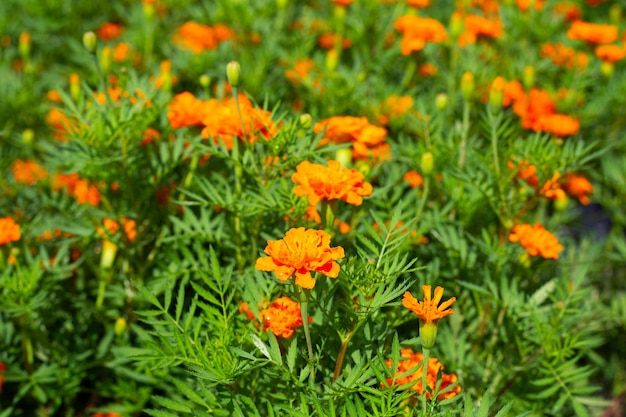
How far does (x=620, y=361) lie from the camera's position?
85.0 inches

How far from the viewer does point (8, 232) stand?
1527mm

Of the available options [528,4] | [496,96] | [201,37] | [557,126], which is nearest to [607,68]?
[528,4]

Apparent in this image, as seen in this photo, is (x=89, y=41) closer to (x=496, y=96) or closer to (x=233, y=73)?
(x=233, y=73)

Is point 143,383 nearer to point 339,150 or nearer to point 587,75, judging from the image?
point 339,150

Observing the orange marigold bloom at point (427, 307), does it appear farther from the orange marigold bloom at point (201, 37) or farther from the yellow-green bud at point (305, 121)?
the orange marigold bloom at point (201, 37)

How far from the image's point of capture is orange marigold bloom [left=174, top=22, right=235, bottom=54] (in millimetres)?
2455

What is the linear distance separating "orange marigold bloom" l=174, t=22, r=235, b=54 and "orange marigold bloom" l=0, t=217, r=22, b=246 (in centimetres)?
104

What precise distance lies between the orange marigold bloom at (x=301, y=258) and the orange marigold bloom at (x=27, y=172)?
113 cm

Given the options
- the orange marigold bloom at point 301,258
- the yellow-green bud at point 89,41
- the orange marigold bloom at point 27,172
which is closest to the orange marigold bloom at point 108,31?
the orange marigold bloom at point 27,172

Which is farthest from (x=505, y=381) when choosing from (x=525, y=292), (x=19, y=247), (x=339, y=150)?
(x=19, y=247)

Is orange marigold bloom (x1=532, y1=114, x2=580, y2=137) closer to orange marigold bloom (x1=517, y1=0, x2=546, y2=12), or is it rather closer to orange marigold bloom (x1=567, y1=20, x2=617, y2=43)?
orange marigold bloom (x1=567, y1=20, x2=617, y2=43)

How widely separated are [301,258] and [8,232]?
2.65 feet

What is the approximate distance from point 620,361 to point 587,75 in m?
0.96

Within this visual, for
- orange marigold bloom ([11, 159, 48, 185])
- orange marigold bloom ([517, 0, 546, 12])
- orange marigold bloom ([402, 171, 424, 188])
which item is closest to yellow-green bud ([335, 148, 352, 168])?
orange marigold bloom ([402, 171, 424, 188])
